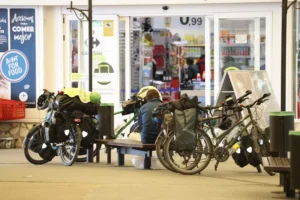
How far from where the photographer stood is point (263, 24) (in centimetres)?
1652

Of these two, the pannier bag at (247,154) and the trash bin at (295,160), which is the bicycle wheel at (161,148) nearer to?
the pannier bag at (247,154)

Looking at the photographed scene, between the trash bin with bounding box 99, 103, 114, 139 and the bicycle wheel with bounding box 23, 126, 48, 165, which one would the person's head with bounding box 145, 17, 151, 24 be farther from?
the bicycle wheel with bounding box 23, 126, 48, 165

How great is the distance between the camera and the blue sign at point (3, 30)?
1662 cm

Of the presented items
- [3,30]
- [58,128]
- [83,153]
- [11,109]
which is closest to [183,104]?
[58,128]

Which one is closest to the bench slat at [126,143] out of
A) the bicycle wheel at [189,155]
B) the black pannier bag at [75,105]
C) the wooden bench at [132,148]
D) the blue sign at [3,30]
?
the wooden bench at [132,148]

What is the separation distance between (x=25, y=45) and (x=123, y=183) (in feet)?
25.1

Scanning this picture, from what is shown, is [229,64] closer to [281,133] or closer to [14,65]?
[14,65]

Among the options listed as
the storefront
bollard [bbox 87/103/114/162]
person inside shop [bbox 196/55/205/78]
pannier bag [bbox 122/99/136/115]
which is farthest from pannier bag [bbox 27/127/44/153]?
person inside shop [bbox 196/55/205/78]

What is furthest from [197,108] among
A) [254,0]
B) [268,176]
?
[254,0]

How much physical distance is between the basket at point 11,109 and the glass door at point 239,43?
4068 mm

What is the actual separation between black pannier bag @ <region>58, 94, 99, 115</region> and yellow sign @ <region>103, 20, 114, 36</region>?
4984 millimetres

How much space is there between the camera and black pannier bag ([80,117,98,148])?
12086 mm

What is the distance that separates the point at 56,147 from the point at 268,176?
3280mm

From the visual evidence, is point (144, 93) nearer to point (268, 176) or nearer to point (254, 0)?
point (268, 176)
